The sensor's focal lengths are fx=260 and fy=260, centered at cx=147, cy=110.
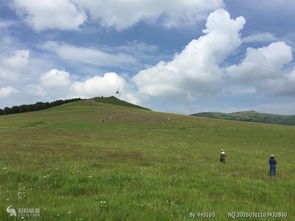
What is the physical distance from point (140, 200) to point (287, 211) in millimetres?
5474

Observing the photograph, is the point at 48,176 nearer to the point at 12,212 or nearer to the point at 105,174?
the point at 105,174

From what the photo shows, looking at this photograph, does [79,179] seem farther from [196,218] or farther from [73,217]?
[196,218]

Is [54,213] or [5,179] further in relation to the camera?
A: [5,179]

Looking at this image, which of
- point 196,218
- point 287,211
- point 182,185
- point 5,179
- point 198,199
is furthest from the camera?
point 5,179

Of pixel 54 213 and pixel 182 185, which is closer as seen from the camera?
pixel 54 213

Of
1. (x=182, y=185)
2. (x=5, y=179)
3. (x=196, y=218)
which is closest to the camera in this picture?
(x=196, y=218)

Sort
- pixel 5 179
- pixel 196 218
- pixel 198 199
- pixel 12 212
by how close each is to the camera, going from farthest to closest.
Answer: pixel 5 179
pixel 198 199
pixel 196 218
pixel 12 212

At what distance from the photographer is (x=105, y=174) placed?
14.6 m

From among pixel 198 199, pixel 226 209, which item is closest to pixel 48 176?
pixel 198 199

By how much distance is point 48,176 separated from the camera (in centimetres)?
1384

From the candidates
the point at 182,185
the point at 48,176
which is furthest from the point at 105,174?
the point at 182,185

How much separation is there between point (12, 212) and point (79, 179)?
585 cm

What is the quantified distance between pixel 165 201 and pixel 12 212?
5.28 m

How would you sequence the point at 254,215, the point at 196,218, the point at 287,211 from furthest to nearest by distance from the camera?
the point at 287,211 → the point at 254,215 → the point at 196,218
